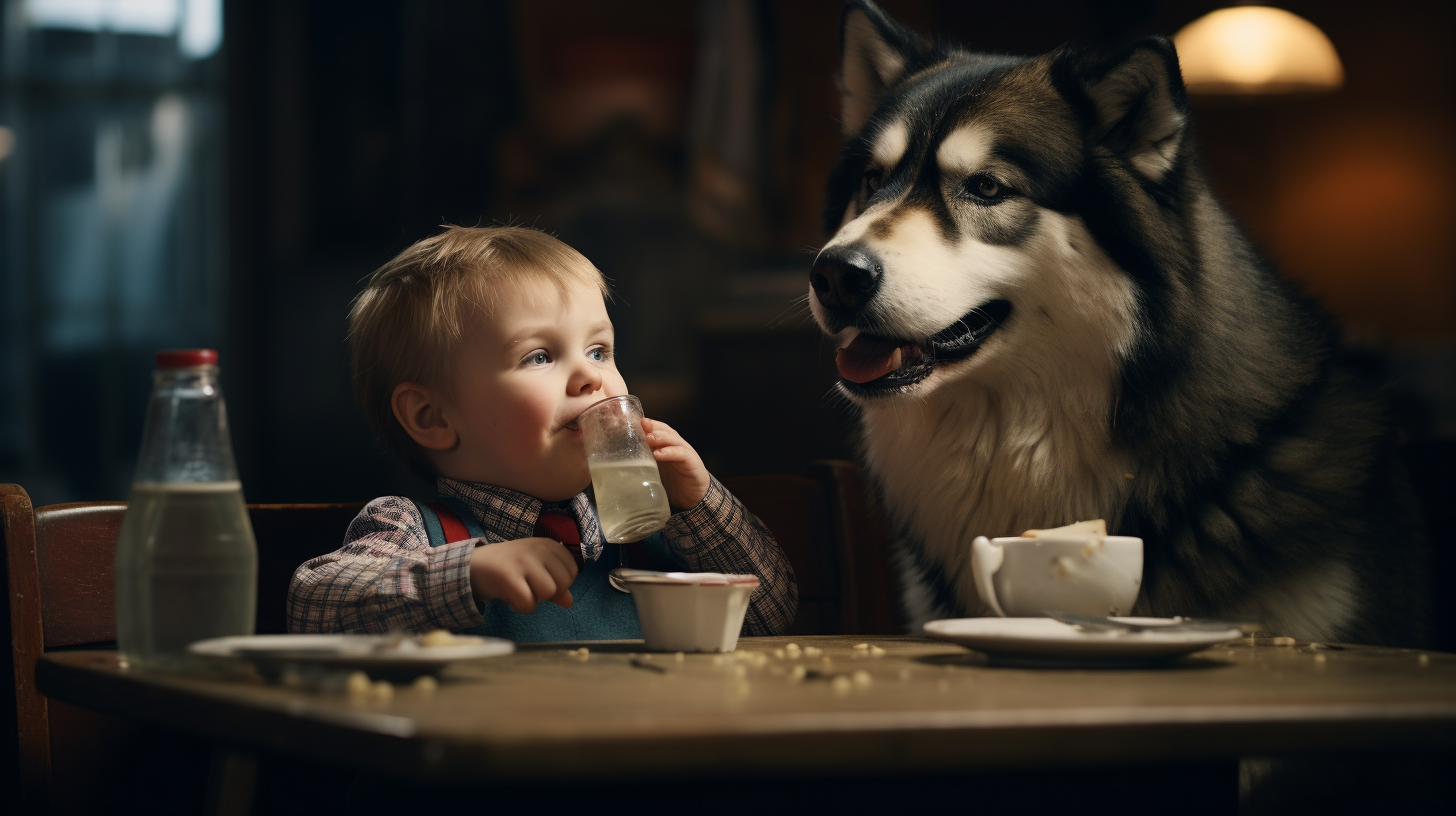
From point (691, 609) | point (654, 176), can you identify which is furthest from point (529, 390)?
point (654, 176)

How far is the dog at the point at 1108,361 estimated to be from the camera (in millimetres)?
1569

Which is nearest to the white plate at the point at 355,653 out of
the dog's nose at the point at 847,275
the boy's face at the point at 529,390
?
the boy's face at the point at 529,390

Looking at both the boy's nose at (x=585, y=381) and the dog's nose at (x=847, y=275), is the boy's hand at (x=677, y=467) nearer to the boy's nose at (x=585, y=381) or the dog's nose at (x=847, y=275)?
the boy's nose at (x=585, y=381)

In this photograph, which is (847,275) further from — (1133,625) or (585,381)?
(1133,625)

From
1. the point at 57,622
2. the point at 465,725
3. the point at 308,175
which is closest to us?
the point at 465,725

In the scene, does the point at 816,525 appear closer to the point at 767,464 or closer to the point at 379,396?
the point at 379,396

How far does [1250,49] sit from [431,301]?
367 cm

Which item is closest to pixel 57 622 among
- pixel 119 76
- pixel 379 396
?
pixel 379 396

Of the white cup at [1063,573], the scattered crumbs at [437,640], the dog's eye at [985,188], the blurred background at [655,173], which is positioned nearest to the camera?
Answer: the scattered crumbs at [437,640]

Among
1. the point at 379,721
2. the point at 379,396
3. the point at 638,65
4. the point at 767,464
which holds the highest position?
the point at 638,65

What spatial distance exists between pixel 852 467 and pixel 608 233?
4270 mm

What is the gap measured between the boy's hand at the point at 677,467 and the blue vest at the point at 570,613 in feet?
0.42

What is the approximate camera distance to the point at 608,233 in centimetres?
599

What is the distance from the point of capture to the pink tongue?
1.72m
